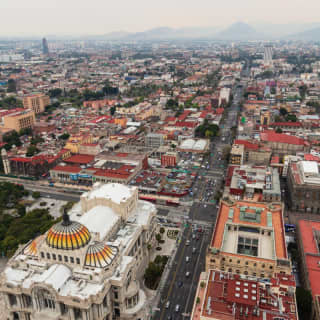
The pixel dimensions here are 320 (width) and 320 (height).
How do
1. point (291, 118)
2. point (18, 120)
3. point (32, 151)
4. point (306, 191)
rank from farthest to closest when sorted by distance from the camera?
point (291, 118), point (18, 120), point (32, 151), point (306, 191)

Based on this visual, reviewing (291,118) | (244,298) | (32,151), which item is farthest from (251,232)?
(291,118)

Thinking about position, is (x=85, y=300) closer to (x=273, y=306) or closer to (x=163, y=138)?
(x=273, y=306)

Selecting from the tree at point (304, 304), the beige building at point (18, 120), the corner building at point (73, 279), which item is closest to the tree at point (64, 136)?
the beige building at point (18, 120)

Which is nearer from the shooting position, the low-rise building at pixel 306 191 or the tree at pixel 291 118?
the low-rise building at pixel 306 191

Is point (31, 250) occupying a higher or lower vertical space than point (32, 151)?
higher

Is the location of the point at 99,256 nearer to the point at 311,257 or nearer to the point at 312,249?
the point at 311,257

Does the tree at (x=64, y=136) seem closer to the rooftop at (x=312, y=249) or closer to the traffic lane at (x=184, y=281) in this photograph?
the traffic lane at (x=184, y=281)
